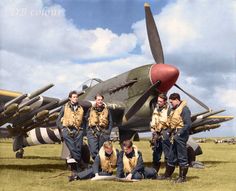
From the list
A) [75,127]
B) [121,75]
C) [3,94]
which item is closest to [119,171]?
[75,127]

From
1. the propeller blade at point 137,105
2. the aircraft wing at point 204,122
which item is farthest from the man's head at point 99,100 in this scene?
the aircraft wing at point 204,122

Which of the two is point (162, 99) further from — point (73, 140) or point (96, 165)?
point (73, 140)

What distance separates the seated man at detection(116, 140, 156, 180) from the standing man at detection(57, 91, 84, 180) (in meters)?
0.95

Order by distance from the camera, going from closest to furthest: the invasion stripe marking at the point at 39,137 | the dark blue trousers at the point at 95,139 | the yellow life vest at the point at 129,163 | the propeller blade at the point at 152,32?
the yellow life vest at the point at 129,163 → the dark blue trousers at the point at 95,139 → the propeller blade at the point at 152,32 → the invasion stripe marking at the point at 39,137

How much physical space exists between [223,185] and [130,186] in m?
1.76

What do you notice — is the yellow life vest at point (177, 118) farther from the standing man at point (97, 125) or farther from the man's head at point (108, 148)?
the standing man at point (97, 125)

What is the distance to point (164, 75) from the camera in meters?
11.2

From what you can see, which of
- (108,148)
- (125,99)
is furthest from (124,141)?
(125,99)

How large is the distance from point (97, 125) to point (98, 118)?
16cm

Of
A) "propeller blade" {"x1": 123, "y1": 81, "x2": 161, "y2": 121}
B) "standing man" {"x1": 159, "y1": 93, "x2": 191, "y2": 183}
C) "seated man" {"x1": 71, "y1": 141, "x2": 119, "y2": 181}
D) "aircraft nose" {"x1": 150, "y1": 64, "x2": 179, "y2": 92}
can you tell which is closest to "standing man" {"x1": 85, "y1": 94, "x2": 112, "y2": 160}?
"seated man" {"x1": 71, "y1": 141, "x2": 119, "y2": 181}

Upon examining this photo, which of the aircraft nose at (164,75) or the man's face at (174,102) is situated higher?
the aircraft nose at (164,75)

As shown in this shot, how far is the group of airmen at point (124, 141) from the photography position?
737cm

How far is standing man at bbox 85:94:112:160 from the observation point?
8.06 metres

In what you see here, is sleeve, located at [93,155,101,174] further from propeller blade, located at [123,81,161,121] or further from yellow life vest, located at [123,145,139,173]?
propeller blade, located at [123,81,161,121]
